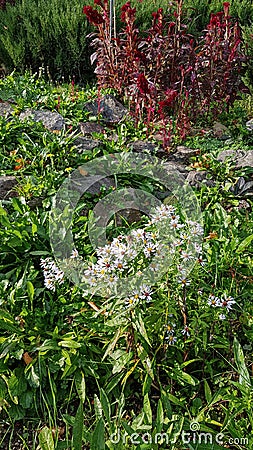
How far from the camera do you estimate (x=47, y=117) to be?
410 centimetres

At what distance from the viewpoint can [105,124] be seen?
4.34m

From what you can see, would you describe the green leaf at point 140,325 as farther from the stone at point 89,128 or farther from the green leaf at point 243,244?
the stone at point 89,128

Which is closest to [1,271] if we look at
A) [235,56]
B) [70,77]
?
[235,56]

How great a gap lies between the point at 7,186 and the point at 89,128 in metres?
1.11

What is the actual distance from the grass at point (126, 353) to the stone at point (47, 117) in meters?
1.44

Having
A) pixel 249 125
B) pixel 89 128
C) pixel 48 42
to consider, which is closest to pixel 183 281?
pixel 89 128

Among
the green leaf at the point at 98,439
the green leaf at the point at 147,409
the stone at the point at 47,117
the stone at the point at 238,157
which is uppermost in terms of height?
the stone at the point at 47,117

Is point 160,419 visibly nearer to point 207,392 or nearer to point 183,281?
point 207,392

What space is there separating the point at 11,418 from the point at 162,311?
2.58ft

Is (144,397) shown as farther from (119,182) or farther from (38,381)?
(119,182)

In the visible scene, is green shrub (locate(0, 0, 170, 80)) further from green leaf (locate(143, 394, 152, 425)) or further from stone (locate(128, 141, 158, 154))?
green leaf (locate(143, 394, 152, 425))

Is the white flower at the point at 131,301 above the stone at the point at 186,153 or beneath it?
above

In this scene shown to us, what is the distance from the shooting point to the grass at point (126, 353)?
1.85 m

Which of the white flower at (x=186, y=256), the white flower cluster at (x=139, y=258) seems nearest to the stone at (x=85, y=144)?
the white flower cluster at (x=139, y=258)
